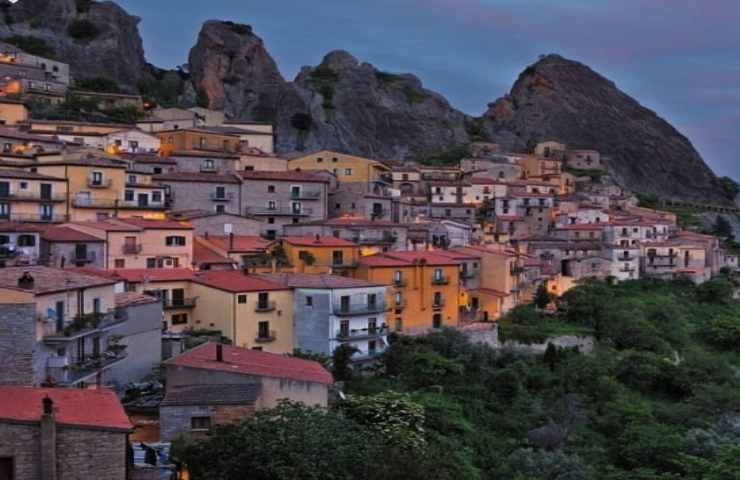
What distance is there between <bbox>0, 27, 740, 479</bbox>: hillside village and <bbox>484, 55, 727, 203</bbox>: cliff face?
28.3 meters

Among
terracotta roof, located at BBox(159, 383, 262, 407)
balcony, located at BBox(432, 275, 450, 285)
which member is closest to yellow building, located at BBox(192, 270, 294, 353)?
balcony, located at BBox(432, 275, 450, 285)

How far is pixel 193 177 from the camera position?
5306cm

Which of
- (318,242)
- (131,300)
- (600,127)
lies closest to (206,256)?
(318,242)

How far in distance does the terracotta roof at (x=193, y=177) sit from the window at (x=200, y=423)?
34090 mm

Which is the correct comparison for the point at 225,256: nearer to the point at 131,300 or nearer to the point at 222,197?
the point at 222,197

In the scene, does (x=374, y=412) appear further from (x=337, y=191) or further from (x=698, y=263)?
(x=698, y=263)

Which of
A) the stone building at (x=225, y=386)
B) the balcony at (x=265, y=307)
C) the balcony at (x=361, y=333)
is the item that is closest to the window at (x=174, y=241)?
the balcony at (x=265, y=307)

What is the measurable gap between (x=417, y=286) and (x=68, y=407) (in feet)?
93.7

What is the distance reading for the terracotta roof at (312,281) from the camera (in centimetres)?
3603

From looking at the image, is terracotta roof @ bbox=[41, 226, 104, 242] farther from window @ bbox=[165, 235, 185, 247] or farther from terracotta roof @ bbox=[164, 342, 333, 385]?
terracotta roof @ bbox=[164, 342, 333, 385]

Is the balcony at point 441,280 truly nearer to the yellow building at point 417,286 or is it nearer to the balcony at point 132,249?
the yellow building at point 417,286

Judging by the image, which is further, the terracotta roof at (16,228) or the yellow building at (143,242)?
the yellow building at (143,242)

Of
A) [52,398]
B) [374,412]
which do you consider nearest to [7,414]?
[52,398]

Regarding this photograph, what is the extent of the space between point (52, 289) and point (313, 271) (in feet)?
67.7
